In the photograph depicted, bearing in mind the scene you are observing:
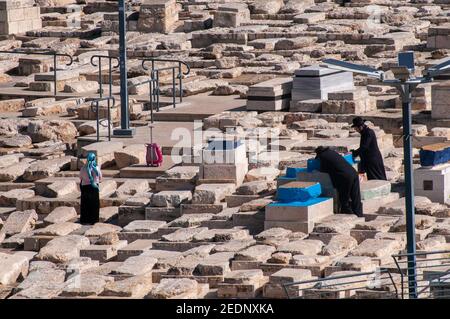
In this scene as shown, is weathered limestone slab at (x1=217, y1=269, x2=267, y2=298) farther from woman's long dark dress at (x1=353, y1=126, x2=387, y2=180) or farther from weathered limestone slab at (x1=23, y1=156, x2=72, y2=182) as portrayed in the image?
weathered limestone slab at (x1=23, y1=156, x2=72, y2=182)

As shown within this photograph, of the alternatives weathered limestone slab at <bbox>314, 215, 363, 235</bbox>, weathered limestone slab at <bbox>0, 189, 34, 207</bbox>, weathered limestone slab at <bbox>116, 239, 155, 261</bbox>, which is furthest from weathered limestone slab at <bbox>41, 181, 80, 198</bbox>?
weathered limestone slab at <bbox>314, 215, 363, 235</bbox>

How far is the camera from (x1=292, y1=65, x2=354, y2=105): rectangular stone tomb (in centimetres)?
2855

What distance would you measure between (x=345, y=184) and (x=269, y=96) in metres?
6.49

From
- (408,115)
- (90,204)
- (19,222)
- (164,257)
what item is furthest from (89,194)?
(408,115)

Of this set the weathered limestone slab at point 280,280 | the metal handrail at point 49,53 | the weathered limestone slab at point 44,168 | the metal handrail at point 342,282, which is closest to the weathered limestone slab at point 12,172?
the weathered limestone slab at point 44,168

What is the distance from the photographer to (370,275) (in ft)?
62.2

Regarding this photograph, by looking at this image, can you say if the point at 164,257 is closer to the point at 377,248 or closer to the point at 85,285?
the point at 85,285

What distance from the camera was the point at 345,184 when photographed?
873 inches

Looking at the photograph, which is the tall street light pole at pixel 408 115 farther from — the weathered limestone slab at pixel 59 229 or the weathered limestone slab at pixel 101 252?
the weathered limestone slab at pixel 59 229

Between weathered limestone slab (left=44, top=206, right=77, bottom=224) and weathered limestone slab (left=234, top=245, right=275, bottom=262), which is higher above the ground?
weathered limestone slab (left=234, top=245, right=275, bottom=262)

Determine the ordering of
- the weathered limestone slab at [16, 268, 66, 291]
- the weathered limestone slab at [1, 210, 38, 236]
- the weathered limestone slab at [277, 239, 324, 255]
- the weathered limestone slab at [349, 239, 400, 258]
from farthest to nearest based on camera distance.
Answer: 1. the weathered limestone slab at [1, 210, 38, 236]
2. the weathered limestone slab at [277, 239, 324, 255]
3. the weathered limestone slab at [349, 239, 400, 258]
4. the weathered limestone slab at [16, 268, 66, 291]

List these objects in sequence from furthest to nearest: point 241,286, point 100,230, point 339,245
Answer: point 100,230 < point 339,245 < point 241,286

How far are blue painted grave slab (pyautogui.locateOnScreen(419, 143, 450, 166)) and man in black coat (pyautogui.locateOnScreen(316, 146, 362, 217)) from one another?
3.84 ft

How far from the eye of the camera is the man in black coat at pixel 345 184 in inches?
873
